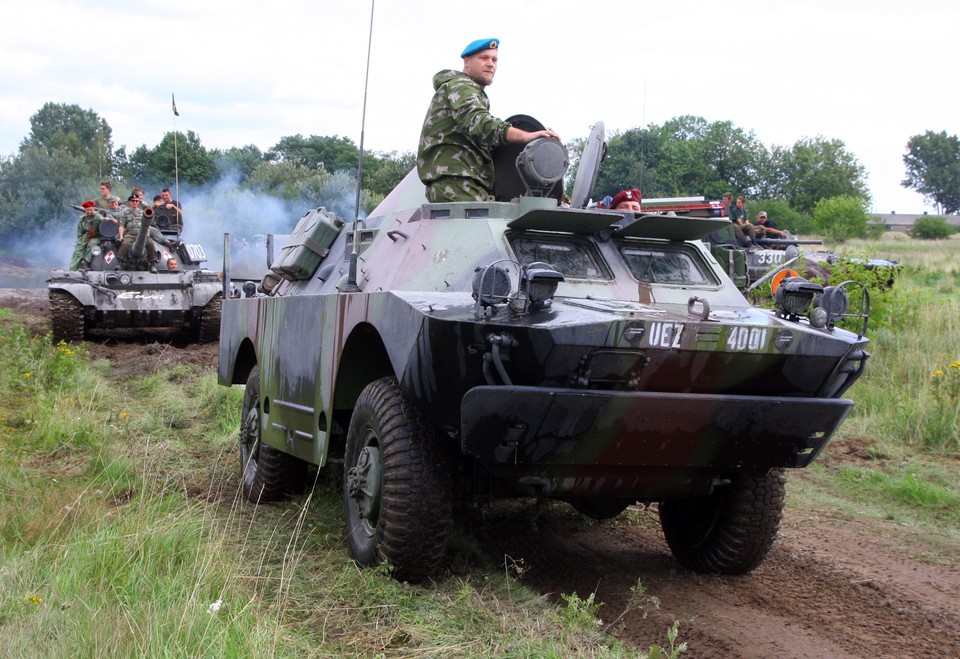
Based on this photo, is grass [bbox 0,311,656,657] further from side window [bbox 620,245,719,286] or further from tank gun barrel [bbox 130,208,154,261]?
tank gun barrel [bbox 130,208,154,261]

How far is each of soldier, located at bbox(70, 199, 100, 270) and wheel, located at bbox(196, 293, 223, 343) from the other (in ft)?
6.04

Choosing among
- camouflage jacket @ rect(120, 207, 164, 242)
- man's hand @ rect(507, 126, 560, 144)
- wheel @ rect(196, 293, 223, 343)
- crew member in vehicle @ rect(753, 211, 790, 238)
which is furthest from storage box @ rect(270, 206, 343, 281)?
crew member in vehicle @ rect(753, 211, 790, 238)

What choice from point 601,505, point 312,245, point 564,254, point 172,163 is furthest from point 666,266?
point 172,163

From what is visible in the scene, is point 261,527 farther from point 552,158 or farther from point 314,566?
point 552,158

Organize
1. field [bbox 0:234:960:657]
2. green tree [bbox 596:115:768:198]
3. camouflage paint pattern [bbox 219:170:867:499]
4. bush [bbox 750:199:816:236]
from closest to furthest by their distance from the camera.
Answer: field [bbox 0:234:960:657]
camouflage paint pattern [bbox 219:170:867:499]
green tree [bbox 596:115:768:198]
bush [bbox 750:199:816:236]

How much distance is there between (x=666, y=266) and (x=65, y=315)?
485 inches

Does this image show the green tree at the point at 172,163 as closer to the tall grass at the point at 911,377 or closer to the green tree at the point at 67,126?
the green tree at the point at 67,126

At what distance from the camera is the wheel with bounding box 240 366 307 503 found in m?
6.73

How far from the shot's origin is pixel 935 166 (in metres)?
87.2

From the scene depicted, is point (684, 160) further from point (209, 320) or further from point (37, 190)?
point (37, 190)

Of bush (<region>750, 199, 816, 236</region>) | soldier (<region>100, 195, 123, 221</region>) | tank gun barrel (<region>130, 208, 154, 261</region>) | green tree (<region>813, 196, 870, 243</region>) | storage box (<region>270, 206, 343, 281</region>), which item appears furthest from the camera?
bush (<region>750, 199, 816, 236</region>)

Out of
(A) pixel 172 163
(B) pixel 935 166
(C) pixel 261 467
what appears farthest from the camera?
(B) pixel 935 166

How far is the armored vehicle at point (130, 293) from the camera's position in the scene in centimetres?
1611

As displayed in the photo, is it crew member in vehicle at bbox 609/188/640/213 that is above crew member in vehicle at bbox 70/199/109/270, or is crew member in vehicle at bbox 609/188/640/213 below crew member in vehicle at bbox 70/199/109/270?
above
